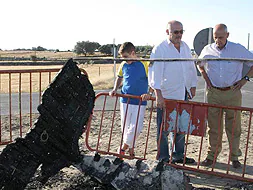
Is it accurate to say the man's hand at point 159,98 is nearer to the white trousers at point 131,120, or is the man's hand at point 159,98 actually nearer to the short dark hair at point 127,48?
the white trousers at point 131,120

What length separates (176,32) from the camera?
493cm

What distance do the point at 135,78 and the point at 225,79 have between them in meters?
1.29

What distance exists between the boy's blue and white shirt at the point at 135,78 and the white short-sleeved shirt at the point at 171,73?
28cm

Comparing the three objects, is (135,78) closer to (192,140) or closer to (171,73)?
(171,73)

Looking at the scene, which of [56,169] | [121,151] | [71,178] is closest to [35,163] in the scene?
[56,169]

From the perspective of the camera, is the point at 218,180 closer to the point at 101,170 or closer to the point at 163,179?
the point at 163,179

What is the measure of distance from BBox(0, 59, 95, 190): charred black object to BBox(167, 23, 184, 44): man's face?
1442 mm

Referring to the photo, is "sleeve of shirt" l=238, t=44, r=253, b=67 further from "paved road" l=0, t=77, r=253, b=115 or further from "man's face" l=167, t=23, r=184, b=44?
"paved road" l=0, t=77, r=253, b=115

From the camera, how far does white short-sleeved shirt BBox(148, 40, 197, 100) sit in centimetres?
495

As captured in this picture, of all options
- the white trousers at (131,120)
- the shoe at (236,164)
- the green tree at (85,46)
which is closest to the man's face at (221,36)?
the white trousers at (131,120)

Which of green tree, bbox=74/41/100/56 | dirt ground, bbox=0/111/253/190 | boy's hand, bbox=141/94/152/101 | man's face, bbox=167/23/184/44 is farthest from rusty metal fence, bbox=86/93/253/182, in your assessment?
green tree, bbox=74/41/100/56

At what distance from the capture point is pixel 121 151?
5.53m

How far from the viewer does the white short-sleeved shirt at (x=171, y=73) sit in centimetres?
495

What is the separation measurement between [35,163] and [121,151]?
1947 mm
